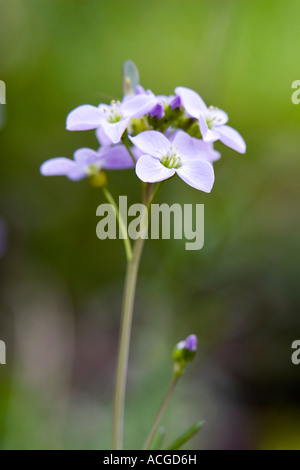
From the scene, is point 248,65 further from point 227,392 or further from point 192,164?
point 192,164

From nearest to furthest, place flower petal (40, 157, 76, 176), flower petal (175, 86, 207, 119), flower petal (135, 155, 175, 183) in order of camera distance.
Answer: flower petal (135, 155, 175, 183) → flower petal (175, 86, 207, 119) → flower petal (40, 157, 76, 176)

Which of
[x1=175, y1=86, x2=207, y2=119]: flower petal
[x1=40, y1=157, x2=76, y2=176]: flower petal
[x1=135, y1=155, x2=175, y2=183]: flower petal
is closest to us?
[x1=135, y1=155, x2=175, y2=183]: flower petal

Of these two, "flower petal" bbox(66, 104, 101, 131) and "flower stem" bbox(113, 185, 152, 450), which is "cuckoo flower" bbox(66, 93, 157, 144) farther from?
"flower stem" bbox(113, 185, 152, 450)

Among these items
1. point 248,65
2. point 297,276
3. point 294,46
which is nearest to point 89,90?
point 248,65

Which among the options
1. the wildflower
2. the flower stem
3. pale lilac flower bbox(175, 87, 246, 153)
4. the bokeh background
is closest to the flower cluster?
pale lilac flower bbox(175, 87, 246, 153)

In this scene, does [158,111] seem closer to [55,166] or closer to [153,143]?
[153,143]

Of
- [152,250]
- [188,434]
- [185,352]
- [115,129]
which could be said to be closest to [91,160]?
[115,129]
